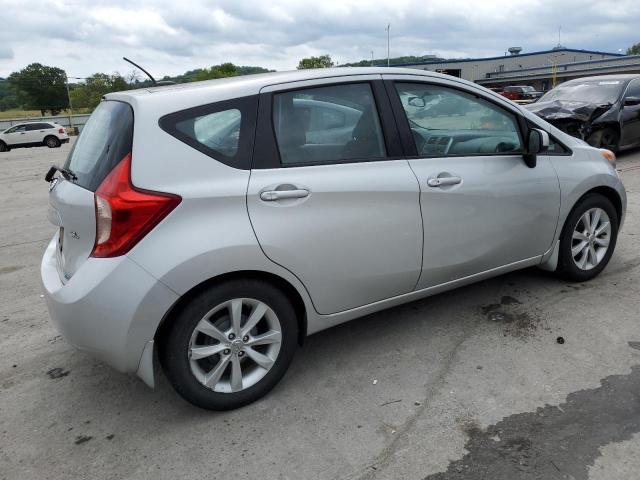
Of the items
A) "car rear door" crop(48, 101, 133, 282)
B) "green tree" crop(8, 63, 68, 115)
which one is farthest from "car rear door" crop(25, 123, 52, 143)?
"green tree" crop(8, 63, 68, 115)

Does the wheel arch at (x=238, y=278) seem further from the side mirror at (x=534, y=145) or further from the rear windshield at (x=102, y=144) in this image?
the side mirror at (x=534, y=145)

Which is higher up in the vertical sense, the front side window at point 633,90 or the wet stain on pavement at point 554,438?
the front side window at point 633,90

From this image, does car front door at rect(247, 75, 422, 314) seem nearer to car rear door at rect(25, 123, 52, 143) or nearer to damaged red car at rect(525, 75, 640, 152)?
damaged red car at rect(525, 75, 640, 152)

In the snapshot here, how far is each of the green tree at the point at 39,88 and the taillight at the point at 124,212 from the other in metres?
107

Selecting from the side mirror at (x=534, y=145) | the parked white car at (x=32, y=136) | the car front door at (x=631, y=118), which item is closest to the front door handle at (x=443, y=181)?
the side mirror at (x=534, y=145)

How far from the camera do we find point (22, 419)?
111 inches

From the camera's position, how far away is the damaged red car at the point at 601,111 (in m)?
9.64

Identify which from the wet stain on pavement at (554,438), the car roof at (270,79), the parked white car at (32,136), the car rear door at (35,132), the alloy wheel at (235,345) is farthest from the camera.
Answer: the car rear door at (35,132)

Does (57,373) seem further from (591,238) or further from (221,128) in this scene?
(591,238)

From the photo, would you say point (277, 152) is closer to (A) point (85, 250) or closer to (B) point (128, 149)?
(B) point (128, 149)

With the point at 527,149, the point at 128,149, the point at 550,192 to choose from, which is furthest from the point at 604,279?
the point at 128,149

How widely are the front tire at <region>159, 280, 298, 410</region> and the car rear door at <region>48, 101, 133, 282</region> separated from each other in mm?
601

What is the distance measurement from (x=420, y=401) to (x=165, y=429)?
133cm

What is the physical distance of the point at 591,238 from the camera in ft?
13.6
